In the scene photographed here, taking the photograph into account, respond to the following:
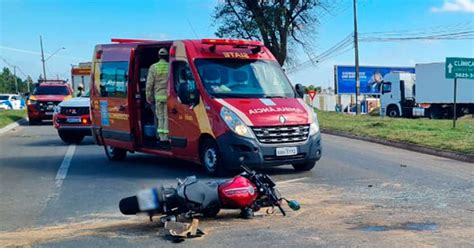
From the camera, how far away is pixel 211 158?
10156 mm

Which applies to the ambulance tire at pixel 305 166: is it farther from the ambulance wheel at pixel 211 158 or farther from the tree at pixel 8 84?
the tree at pixel 8 84

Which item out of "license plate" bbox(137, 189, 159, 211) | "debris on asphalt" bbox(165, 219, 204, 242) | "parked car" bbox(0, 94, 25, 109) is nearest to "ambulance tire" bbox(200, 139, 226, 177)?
"license plate" bbox(137, 189, 159, 211)

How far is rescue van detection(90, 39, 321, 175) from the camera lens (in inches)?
386

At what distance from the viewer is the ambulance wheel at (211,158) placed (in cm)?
996

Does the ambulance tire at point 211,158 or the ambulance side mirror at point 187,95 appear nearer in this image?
the ambulance tire at point 211,158

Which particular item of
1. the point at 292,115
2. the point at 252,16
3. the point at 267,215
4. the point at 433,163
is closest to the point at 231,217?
the point at 267,215

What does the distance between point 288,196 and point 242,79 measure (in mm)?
2939

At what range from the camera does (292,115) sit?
10.1m

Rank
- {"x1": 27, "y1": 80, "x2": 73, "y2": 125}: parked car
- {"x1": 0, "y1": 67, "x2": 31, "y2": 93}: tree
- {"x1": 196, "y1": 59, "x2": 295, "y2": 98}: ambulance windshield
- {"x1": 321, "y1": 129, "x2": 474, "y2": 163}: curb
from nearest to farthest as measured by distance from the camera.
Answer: {"x1": 196, "y1": 59, "x2": 295, "y2": 98}: ambulance windshield, {"x1": 321, "y1": 129, "x2": 474, "y2": 163}: curb, {"x1": 27, "y1": 80, "x2": 73, "y2": 125}: parked car, {"x1": 0, "y1": 67, "x2": 31, "y2": 93}: tree

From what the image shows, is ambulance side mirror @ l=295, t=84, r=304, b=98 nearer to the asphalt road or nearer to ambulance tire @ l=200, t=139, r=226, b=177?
the asphalt road

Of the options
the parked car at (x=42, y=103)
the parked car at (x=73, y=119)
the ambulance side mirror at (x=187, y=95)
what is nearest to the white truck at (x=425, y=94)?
the parked car at (x=42, y=103)

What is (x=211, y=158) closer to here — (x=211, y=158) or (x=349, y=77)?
(x=211, y=158)

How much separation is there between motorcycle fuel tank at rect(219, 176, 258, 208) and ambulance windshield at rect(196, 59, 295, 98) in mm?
3647

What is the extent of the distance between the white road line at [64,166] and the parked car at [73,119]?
90 cm
